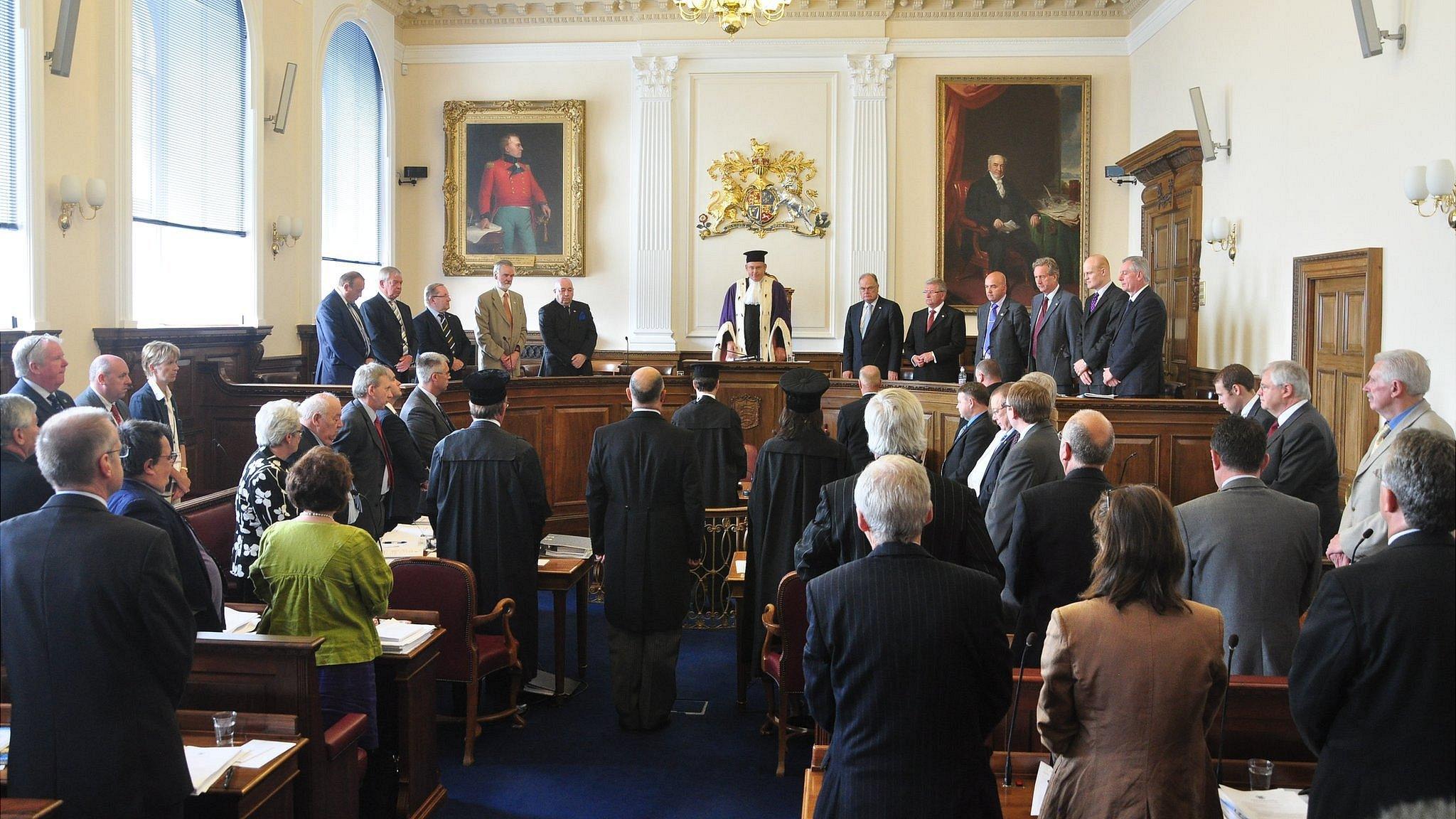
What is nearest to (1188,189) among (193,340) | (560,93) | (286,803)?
(560,93)

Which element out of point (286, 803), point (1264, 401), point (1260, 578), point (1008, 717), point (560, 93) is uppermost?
point (560, 93)

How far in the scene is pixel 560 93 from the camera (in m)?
12.7

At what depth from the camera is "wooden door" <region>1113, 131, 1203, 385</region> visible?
985cm

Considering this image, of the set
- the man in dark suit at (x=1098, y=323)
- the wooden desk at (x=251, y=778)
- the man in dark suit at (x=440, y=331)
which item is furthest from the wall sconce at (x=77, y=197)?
the man in dark suit at (x=1098, y=323)

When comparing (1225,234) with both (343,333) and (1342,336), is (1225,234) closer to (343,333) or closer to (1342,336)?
(1342,336)

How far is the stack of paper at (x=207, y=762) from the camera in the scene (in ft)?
9.41

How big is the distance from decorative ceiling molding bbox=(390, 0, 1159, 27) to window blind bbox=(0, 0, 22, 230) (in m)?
5.48

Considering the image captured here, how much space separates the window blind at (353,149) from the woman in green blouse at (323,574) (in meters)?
8.08

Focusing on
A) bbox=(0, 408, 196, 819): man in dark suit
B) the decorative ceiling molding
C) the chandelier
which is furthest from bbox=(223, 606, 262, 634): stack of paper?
the decorative ceiling molding

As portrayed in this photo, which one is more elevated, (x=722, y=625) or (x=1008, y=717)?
(x=1008, y=717)

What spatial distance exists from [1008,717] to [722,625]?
4043 mm

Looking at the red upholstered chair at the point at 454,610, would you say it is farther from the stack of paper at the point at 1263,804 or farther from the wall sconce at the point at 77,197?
the wall sconce at the point at 77,197

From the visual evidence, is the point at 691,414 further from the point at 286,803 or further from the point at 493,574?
the point at 286,803

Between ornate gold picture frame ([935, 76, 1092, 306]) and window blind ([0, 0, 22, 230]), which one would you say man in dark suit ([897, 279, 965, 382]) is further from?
window blind ([0, 0, 22, 230])
